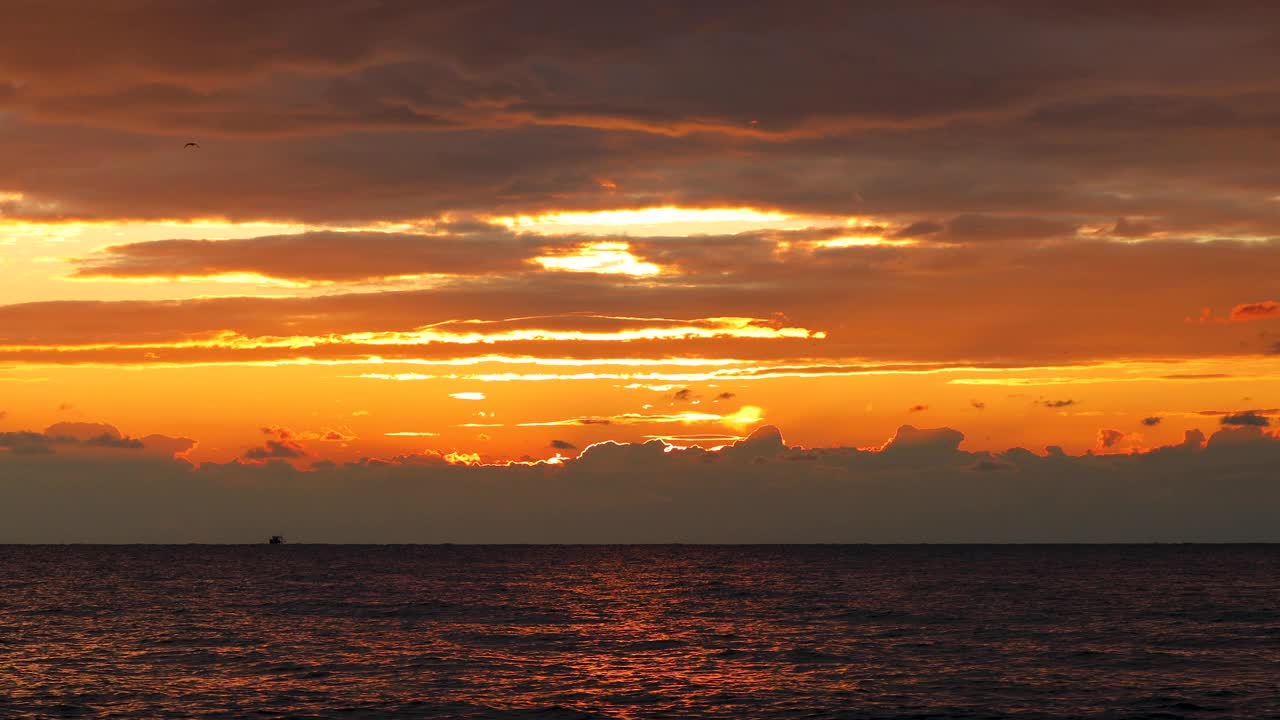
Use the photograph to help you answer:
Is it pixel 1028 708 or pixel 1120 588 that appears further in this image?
pixel 1120 588

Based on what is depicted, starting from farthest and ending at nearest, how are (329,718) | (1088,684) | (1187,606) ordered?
(1187,606), (1088,684), (329,718)

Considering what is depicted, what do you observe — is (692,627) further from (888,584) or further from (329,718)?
(888,584)

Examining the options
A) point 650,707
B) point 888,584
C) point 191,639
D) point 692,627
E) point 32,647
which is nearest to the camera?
point 650,707

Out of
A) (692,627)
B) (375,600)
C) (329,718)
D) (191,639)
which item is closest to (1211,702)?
(329,718)

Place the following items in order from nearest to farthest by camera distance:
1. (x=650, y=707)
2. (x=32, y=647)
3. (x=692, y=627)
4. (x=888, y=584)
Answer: (x=650, y=707), (x=32, y=647), (x=692, y=627), (x=888, y=584)

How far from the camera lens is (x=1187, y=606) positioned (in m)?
140

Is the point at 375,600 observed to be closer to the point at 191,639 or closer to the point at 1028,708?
the point at 191,639

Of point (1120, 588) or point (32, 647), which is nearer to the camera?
point (32, 647)

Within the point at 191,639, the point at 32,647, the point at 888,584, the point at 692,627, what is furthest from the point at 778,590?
the point at 32,647

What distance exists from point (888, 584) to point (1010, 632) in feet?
284

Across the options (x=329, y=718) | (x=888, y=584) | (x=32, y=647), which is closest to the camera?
(x=329, y=718)

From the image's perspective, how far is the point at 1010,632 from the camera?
108312 millimetres

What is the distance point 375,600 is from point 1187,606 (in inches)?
3657

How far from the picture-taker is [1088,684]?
76188 millimetres
